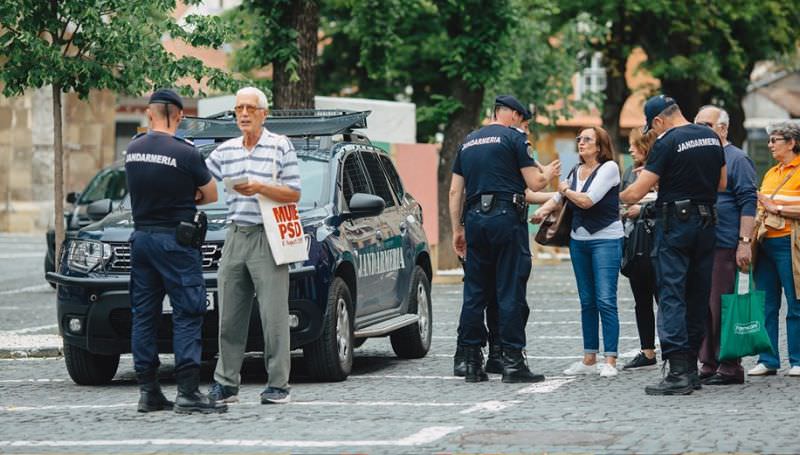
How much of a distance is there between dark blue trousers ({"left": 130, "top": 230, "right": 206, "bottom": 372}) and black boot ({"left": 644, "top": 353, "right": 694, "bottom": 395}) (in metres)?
2.85

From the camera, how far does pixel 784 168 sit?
12641 mm

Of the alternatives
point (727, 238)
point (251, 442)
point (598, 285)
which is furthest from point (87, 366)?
point (727, 238)

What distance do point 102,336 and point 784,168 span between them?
4.81 m

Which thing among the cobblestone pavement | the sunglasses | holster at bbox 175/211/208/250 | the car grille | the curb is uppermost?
the sunglasses

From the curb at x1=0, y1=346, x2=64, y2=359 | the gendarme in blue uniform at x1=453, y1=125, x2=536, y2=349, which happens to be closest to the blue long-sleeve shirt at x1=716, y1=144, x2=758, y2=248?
the gendarme in blue uniform at x1=453, y1=125, x2=536, y2=349

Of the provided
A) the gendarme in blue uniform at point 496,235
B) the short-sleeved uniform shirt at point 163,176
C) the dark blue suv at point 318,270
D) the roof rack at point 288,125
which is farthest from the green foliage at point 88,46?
the short-sleeved uniform shirt at point 163,176

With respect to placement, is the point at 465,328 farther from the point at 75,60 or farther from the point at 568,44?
the point at 568,44

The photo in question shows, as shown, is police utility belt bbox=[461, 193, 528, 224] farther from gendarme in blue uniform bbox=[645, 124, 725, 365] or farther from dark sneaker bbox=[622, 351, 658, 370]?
dark sneaker bbox=[622, 351, 658, 370]

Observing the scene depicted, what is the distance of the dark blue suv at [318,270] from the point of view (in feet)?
39.7

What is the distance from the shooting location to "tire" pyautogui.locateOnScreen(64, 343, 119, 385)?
492 inches

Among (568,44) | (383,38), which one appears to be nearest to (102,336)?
(383,38)

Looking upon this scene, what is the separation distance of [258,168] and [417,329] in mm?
3843

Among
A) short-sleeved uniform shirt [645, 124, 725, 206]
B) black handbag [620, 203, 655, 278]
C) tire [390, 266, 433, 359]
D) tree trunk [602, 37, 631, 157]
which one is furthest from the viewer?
tree trunk [602, 37, 631, 157]

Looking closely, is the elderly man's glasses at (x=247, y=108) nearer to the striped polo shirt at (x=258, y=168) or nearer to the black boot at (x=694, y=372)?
the striped polo shirt at (x=258, y=168)
